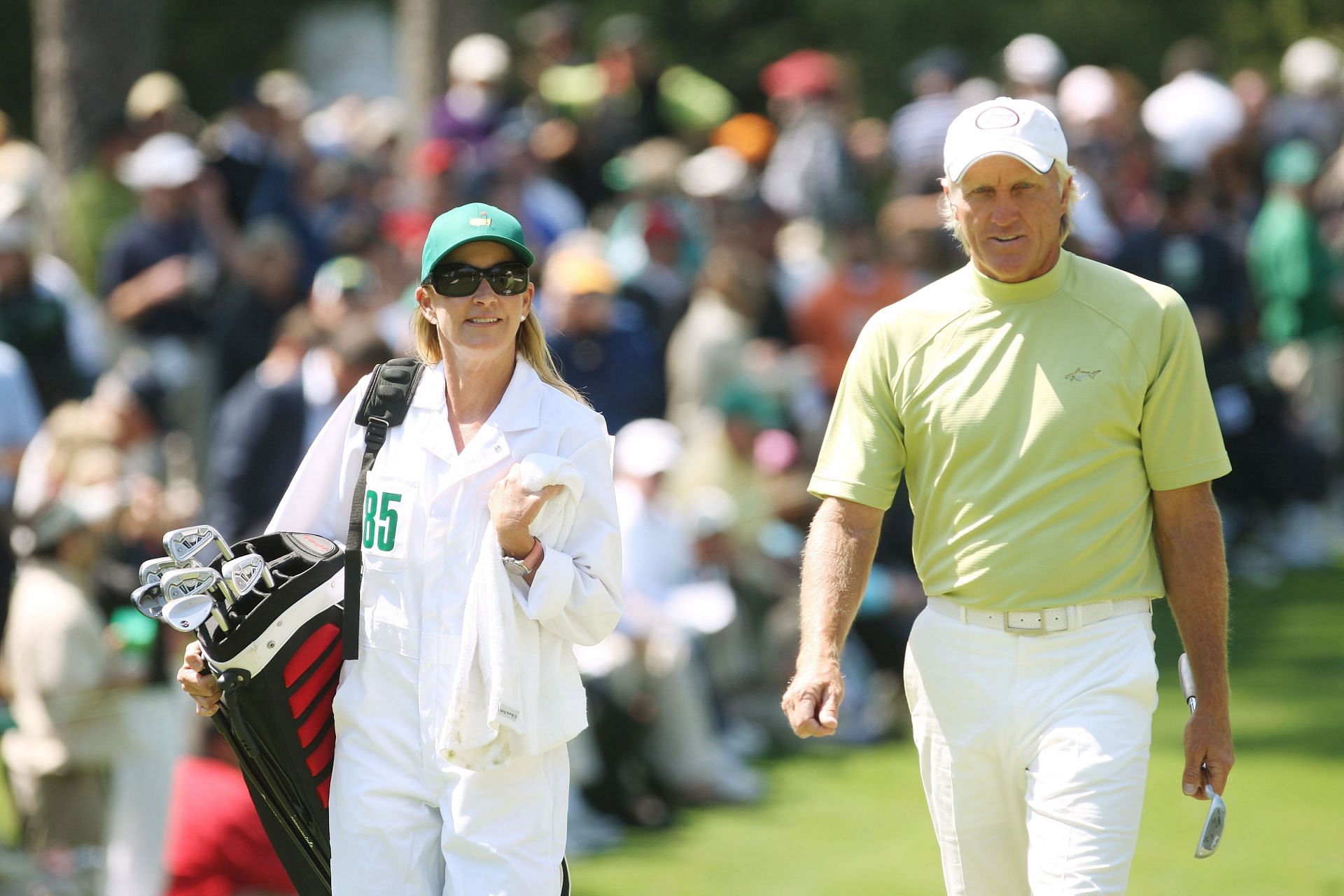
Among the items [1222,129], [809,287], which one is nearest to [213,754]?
[809,287]

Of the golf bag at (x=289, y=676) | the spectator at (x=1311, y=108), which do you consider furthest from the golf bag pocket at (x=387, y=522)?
the spectator at (x=1311, y=108)

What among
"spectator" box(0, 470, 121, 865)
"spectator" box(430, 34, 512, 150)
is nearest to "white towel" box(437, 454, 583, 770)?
"spectator" box(0, 470, 121, 865)

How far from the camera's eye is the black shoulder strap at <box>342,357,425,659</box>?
4.21 meters

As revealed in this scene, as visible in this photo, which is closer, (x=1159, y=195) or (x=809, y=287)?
(x=809, y=287)

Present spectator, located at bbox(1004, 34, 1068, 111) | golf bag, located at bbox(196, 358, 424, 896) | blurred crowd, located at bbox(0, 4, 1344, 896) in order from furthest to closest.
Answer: spectator, located at bbox(1004, 34, 1068, 111)
blurred crowd, located at bbox(0, 4, 1344, 896)
golf bag, located at bbox(196, 358, 424, 896)

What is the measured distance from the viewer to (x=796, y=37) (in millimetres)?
23703

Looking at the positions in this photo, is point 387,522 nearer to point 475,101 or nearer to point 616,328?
point 616,328

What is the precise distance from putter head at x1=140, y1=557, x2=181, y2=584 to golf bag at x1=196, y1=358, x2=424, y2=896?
0.11 m

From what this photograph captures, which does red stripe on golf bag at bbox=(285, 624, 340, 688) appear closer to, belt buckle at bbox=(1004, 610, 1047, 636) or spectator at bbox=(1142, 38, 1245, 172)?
belt buckle at bbox=(1004, 610, 1047, 636)

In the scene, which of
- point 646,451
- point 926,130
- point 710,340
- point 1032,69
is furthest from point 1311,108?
point 646,451

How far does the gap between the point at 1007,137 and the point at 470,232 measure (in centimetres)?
128

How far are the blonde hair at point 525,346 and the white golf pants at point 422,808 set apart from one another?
0.71 metres

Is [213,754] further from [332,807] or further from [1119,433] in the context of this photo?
[1119,433]

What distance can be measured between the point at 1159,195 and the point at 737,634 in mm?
5991
